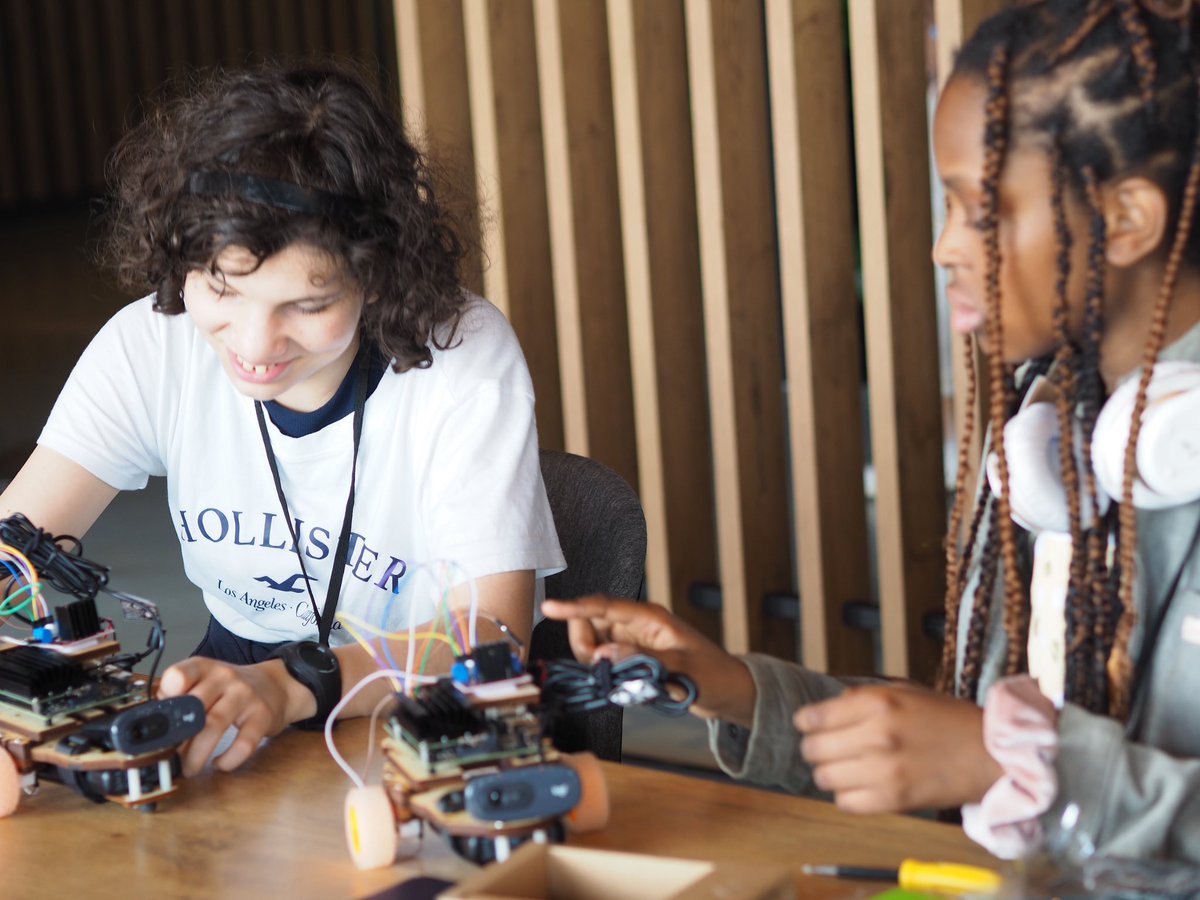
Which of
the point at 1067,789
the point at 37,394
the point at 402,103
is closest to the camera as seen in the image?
the point at 1067,789

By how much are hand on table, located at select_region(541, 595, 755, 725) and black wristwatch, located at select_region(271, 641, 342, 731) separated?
31cm

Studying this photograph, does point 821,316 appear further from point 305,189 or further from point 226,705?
point 226,705

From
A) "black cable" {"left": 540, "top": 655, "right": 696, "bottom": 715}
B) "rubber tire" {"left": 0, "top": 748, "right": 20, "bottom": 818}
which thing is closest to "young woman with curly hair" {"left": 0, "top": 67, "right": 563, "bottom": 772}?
"rubber tire" {"left": 0, "top": 748, "right": 20, "bottom": 818}

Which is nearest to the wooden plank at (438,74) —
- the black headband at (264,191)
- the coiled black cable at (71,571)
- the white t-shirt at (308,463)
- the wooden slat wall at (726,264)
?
the wooden slat wall at (726,264)

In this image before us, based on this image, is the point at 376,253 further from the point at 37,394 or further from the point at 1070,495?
the point at 37,394

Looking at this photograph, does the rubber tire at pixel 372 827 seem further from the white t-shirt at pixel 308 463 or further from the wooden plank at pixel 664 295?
the wooden plank at pixel 664 295

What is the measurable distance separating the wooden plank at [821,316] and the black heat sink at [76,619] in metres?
1.74

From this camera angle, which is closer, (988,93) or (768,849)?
(768,849)

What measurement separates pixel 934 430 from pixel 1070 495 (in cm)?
174

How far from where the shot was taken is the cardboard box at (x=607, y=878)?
844 mm

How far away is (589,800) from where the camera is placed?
1.05 metres

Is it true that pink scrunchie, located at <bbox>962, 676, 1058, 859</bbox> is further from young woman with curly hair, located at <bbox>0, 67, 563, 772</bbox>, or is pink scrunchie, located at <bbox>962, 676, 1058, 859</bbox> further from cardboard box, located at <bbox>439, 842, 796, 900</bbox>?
young woman with curly hair, located at <bbox>0, 67, 563, 772</bbox>

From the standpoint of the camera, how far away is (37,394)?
7.66 m

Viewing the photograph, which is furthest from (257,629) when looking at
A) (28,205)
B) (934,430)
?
(28,205)
